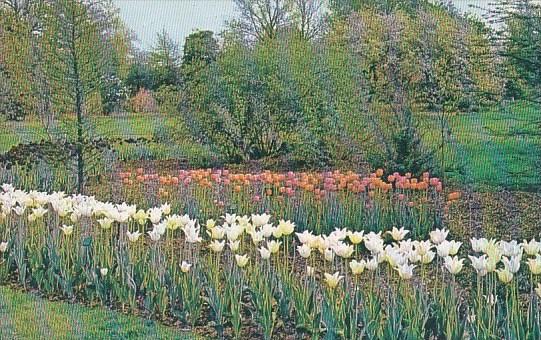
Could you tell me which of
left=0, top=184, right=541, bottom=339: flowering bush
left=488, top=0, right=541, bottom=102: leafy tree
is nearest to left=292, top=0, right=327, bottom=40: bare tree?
left=488, top=0, right=541, bottom=102: leafy tree

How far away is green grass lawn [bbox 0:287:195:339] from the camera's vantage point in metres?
3.73

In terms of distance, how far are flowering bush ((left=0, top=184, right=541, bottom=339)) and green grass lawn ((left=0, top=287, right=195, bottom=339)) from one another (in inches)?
3.9

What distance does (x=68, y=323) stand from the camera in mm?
3910

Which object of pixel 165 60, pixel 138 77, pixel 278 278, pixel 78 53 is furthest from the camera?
pixel 138 77

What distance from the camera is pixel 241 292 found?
11.8ft

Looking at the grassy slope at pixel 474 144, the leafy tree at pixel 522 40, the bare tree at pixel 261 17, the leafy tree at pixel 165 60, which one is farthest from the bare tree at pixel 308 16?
the leafy tree at pixel 522 40

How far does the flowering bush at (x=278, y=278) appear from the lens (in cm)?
310

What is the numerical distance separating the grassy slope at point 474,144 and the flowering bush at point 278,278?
4472 mm

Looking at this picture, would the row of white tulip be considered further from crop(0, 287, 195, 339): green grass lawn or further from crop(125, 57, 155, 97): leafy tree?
crop(125, 57, 155, 97): leafy tree

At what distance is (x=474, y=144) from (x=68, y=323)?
9.07 meters

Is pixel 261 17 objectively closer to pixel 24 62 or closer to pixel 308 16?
pixel 308 16

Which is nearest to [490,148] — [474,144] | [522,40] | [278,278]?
[474,144]

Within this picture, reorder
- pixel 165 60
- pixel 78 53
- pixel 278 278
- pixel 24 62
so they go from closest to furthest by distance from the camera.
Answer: pixel 278 278 → pixel 78 53 → pixel 24 62 → pixel 165 60

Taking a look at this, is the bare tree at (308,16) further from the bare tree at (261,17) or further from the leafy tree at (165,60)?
the leafy tree at (165,60)
